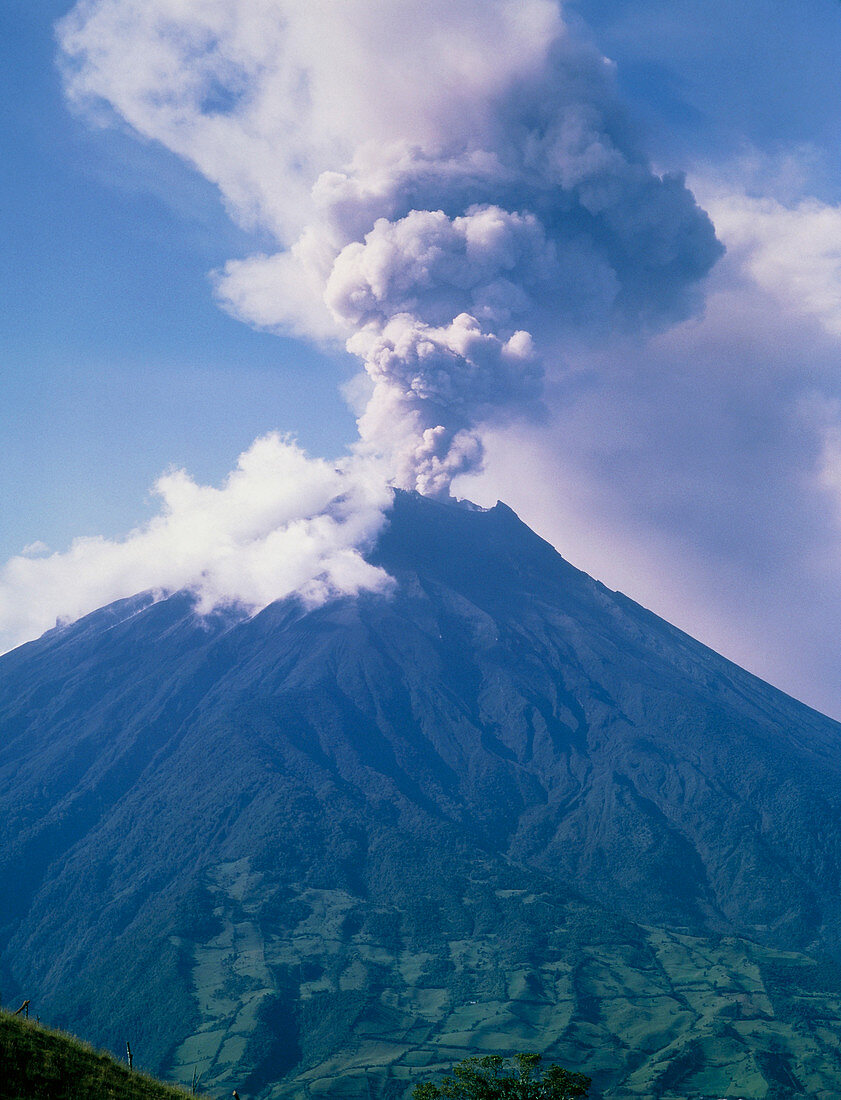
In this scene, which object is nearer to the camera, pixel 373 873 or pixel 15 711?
pixel 373 873

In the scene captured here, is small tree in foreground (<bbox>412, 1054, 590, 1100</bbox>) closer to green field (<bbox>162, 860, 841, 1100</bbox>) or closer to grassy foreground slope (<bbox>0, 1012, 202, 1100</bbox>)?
grassy foreground slope (<bbox>0, 1012, 202, 1100</bbox>)

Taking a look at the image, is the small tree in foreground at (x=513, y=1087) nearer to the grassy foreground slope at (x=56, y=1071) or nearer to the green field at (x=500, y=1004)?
the grassy foreground slope at (x=56, y=1071)

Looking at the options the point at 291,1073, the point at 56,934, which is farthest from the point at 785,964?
the point at 56,934

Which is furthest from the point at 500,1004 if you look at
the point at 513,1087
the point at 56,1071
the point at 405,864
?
the point at 56,1071

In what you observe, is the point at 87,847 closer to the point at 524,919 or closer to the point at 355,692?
the point at 355,692

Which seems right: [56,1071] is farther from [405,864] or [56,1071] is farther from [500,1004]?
[405,864]

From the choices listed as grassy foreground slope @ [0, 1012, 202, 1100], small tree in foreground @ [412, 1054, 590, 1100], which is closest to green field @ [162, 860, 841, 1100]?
small tree in foreground @ [412, 1054, 590, 1100]
